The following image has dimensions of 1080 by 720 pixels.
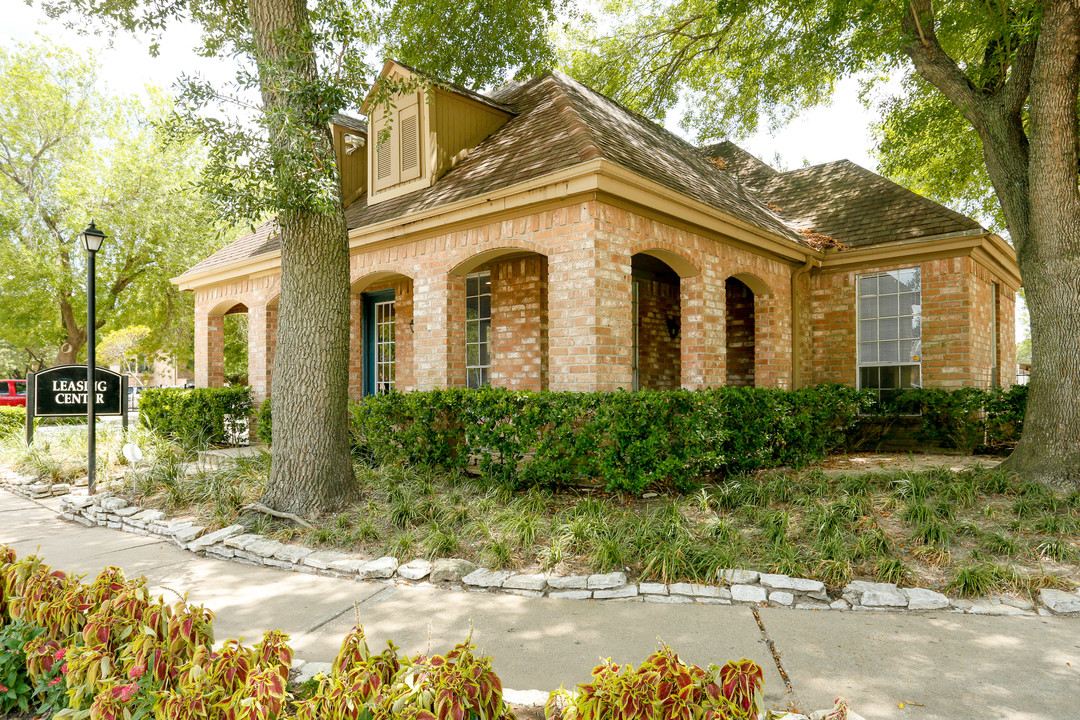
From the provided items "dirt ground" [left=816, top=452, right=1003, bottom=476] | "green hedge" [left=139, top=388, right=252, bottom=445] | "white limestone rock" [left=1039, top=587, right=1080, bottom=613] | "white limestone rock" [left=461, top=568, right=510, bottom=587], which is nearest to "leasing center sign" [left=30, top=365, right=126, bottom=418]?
"green hedge" [left=139, top=388, right=252, bottom=445]

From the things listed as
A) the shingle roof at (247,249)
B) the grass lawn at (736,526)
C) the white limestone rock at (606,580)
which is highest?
the shingle roof at (247,249)

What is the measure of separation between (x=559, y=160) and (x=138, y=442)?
7.61 metres

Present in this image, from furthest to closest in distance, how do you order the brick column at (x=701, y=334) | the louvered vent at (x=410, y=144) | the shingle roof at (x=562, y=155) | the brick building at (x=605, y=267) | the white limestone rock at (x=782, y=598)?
the louvered vent at (x=410, y=144) < the brick column at (x=701, y=334) < the shingle roof at (x=562, y=155) < the brick building at (x=605, y=267) < the white limestone rock at (x=782, y=598)

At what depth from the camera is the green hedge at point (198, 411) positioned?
1060 centimetres

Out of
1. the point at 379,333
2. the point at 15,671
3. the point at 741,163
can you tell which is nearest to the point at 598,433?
the point at 15,671

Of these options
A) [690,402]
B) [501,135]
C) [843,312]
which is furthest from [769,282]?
[501,135]

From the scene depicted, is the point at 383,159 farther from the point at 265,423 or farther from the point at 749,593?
the point at 749,593

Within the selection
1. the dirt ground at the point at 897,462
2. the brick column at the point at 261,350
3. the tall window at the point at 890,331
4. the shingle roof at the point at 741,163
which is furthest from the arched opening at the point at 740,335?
the brick column at the point at 261,350

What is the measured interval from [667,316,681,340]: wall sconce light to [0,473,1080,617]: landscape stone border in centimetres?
709

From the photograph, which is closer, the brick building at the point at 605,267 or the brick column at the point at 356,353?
the brick building at the point at 605,267

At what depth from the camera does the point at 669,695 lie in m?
1.99

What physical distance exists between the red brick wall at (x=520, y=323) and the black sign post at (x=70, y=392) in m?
5.63

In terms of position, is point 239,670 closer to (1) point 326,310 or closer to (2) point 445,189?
(1) point 326,310

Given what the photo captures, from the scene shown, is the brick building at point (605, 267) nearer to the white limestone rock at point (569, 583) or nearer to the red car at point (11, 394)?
the white limestone rock at point (569, 583)
